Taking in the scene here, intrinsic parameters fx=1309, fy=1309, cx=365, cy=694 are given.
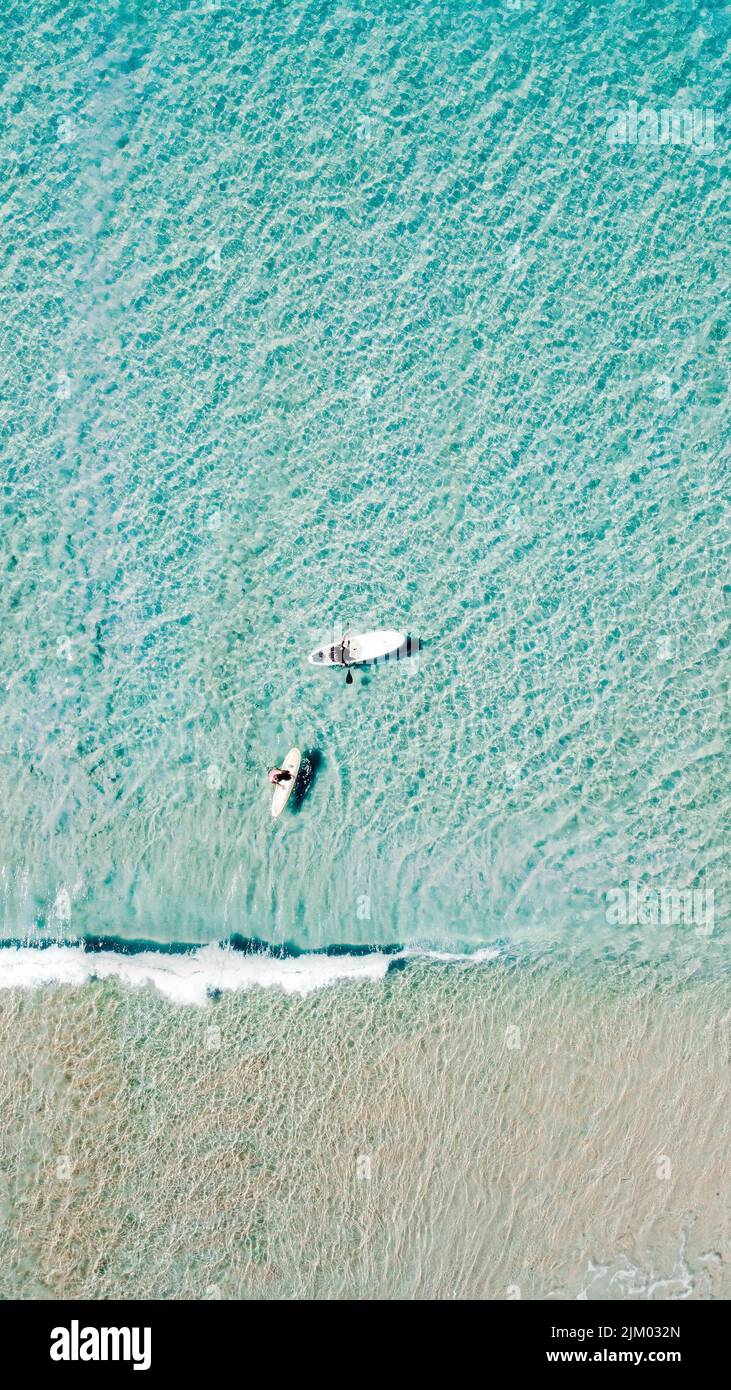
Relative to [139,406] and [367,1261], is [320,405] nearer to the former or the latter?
[139,406]

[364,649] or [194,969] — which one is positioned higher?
[364,649]

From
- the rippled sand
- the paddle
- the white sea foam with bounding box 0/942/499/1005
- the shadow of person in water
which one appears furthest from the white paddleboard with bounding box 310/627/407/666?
the rippled sand

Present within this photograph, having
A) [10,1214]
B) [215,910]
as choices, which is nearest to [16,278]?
[215,910]

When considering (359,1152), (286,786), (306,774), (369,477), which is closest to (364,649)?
(306,774)

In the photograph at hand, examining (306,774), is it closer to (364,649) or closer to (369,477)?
(364,649)

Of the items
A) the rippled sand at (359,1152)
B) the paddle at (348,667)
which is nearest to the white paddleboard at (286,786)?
the paddle at (348,667)

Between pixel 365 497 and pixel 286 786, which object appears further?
pixel 365 497

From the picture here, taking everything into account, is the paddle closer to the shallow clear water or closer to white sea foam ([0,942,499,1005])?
the shallow clear water
